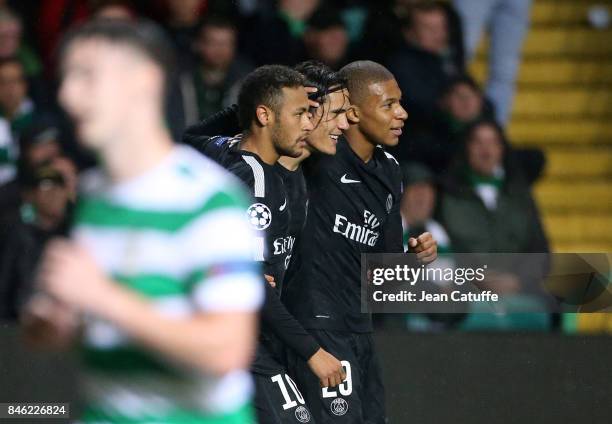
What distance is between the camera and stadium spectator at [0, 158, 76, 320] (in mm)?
6559

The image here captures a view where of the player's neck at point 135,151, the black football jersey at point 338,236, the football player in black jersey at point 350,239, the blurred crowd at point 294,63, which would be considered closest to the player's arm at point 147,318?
the player's neck at point 135,151

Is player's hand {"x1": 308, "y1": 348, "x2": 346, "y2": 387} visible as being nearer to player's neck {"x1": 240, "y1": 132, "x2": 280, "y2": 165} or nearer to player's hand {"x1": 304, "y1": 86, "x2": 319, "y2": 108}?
player's neck {"x1": 240, "y1": 132, "x2": 280, "y2": 165}

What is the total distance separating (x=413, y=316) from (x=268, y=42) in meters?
1.50

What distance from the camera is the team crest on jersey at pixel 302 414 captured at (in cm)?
462

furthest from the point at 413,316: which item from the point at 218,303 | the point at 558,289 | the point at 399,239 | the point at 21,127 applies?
the point at 218,303

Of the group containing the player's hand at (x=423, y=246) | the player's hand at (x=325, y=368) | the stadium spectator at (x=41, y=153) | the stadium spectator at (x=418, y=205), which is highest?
the player's hand at (x=423, y=246)

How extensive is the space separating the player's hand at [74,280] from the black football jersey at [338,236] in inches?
124

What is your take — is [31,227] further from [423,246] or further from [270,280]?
[270,280]

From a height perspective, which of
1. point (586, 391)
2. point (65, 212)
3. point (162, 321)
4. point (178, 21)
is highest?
point (162, 321)

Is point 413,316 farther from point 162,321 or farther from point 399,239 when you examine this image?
point 162,321

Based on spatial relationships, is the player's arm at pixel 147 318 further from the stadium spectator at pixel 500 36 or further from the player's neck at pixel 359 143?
the stadium spectator at pixel 500 36

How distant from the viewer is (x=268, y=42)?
265 inches

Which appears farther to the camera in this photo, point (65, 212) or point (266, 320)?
point (65, 212)

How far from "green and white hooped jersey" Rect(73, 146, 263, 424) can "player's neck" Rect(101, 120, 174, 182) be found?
15mm
